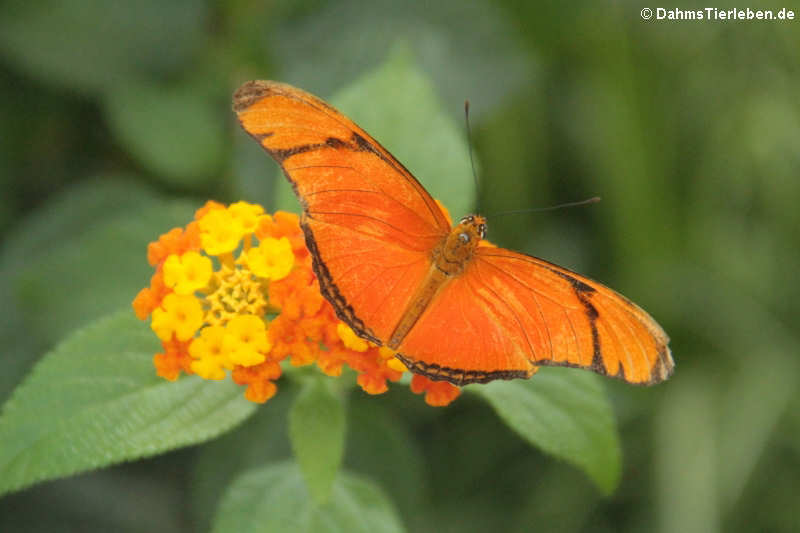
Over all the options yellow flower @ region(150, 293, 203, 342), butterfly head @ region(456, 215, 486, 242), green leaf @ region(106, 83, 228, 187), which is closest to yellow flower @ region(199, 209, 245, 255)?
yellow flower @ region(150, 293, 203, 342)

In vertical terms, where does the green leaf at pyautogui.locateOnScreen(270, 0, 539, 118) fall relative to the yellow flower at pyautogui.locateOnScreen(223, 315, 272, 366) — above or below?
above

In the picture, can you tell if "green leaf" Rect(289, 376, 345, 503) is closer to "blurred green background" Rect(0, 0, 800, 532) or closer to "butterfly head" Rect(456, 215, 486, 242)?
"butterfly head" Rect(456, 215, 486, 242)

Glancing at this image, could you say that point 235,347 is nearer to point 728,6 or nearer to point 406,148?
point 406,148

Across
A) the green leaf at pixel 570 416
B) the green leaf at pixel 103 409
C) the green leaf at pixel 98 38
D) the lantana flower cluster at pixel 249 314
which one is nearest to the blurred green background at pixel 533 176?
the green leaf at pixel 98 38

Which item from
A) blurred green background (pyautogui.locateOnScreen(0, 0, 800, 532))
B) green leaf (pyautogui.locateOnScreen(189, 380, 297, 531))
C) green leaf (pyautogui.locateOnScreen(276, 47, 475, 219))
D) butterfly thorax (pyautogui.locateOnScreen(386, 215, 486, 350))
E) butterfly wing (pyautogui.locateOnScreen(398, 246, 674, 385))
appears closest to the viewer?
butterfly wing (pyautogui.locateOnScreen(398, 246, 674, 385))

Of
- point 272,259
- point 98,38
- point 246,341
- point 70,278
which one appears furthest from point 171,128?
point 246,341

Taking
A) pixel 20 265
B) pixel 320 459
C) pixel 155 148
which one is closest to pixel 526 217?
pixel 155 148
